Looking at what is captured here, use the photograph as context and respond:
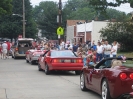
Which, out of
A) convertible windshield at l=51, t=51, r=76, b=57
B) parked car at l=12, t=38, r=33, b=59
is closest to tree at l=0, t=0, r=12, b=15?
parked car at l=12, t=38, r=33, b=59

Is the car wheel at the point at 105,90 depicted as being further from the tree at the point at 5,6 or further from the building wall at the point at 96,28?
the building wall at the point at 96,28

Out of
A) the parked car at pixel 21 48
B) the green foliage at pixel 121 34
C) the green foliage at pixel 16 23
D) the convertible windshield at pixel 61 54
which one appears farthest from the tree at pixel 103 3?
the green foliage at pixel 16 23

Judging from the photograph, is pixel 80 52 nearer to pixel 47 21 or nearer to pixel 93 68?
pixel 93 68

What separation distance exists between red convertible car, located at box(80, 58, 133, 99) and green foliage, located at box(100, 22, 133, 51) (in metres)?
30.5

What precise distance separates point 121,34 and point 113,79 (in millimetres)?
32890

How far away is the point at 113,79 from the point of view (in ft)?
28.3

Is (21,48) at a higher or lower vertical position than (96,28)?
lower

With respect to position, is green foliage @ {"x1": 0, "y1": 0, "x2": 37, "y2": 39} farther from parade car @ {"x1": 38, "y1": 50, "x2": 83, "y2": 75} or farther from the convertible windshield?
parade car @ {"x1": 38, "y1": 50, "x2": 83, "y2": 75}

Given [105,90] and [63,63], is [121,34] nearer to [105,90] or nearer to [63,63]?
[63,63]

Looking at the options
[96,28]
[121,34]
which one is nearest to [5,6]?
[121,34]

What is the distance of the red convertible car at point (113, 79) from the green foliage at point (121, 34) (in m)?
30.5

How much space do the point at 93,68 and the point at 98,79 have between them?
2.84 feet

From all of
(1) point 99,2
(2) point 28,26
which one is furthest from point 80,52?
(2) point 28,26

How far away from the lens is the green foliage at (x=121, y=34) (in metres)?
40.8
